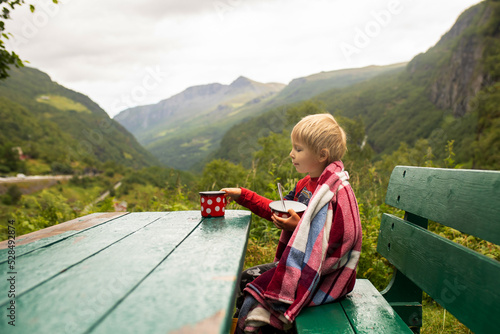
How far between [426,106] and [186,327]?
104781 millimetres

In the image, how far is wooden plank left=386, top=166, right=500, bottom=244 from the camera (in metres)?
1.06

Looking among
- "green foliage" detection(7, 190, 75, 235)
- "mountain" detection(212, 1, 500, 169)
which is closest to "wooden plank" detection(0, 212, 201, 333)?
"green foliage" detection(7, 190, 75, 235)

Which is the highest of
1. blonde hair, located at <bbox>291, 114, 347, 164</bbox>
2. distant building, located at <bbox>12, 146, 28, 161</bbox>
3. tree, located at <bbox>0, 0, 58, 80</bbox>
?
tree, located at <bbox>0, 0, 58, 80</bbox>

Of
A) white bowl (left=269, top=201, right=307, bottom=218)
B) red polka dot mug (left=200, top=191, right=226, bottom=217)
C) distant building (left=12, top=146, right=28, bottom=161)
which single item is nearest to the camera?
white bowl (left=269, top=201, right=307, bottom=218)

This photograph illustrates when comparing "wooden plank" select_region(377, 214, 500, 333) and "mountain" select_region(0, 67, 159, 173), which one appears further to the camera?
"mountain" select_region(0, 67, 159, 173)

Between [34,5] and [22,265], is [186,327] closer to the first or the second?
[22,265]

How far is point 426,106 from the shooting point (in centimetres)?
8981

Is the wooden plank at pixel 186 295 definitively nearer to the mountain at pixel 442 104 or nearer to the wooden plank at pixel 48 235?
the wooden plank at pixel 48 235

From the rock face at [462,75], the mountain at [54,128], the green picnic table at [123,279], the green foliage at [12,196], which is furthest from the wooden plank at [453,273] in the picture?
the rock face at [462,75]

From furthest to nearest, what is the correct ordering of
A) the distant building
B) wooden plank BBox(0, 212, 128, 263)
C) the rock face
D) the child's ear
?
the distant building → the rock face → the child's ear → wooden plank BBox(0, 212, 128, 263)

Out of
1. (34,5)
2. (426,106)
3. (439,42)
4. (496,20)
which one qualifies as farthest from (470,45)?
(34,5)

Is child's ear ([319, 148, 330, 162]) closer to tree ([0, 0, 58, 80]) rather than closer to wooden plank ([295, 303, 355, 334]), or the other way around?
wooden plank ([295, 303, 355, 334])

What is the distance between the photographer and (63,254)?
1.30 m

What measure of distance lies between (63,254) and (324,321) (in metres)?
1.14
